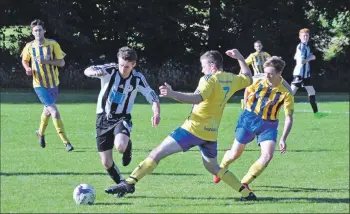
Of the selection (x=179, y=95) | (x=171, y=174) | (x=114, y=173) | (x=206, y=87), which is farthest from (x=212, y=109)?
(x=171, y=174)

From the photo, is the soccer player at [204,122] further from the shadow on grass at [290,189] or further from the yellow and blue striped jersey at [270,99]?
the shadow on grass at [290,189]

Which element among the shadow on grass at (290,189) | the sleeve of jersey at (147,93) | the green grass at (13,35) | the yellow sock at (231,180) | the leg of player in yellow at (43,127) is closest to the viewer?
the yellow sock at (231,180)

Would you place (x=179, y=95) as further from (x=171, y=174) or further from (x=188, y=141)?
(x=171, y=174)

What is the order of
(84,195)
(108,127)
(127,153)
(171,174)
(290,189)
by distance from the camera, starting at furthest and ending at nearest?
1. (171,174)
2. (290,189)
3. (127,153)
4. (108,127)
5. (84,195)

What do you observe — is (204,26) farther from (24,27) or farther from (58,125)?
(58,125)

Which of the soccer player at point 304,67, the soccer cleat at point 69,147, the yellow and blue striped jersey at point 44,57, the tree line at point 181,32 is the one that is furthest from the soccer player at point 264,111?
the tree line at point 181,32

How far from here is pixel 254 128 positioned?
9.59 meters

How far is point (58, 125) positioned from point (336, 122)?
7.23 metres

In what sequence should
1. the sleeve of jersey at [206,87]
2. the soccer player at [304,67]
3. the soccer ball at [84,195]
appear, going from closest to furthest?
the sleeve of jersey at [206,87] → the soccer ball at [84,195] → the soccer player at [304,67]

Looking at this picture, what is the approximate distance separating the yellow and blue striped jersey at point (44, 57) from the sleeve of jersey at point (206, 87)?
5594 mm

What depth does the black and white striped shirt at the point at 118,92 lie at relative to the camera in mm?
9297

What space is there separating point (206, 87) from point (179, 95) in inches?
20.1

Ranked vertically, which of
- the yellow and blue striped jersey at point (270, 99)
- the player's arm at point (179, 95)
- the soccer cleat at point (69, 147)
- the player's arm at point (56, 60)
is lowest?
the soccer cleat at point (69, 147)

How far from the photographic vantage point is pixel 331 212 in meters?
8.37
